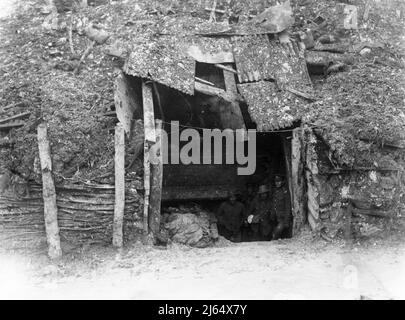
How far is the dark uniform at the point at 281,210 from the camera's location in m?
8.04

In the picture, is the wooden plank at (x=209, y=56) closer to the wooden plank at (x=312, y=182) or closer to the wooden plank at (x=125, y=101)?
the wooden plank at (x=125, y=101)

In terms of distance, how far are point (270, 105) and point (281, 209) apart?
6.54 feet

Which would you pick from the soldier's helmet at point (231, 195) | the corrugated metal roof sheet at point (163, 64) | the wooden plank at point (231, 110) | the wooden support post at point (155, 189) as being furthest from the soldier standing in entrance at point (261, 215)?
the corrugated metal roof sheet at point (163, 64)

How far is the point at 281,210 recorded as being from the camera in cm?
810

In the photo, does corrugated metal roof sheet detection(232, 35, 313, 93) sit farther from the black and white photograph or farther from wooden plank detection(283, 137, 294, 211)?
wooden plank detection(283, 137, 294, 211)

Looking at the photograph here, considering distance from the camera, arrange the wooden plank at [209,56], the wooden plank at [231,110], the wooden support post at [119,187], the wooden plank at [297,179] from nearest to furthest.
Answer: the wooden support post at [119,187] → the wooden plank at [297,179] → the wooden plank at [231,110] → the wooden plank at [209,56]

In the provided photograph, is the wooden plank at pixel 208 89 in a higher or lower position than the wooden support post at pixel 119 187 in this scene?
higher

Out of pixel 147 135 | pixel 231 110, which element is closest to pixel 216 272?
pixel 147 135

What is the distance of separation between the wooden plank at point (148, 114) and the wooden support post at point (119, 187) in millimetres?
388

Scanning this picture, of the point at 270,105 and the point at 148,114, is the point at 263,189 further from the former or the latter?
the point at 148,114

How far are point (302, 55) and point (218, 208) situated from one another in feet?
10.9

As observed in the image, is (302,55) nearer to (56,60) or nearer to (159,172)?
(159,172)

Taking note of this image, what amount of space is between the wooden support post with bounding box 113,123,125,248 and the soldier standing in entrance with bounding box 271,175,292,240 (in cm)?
294

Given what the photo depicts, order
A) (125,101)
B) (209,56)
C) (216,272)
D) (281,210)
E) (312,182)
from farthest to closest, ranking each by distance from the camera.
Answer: (281,210)
(209,56)
(125,101)
(312,182)
(216,272)
